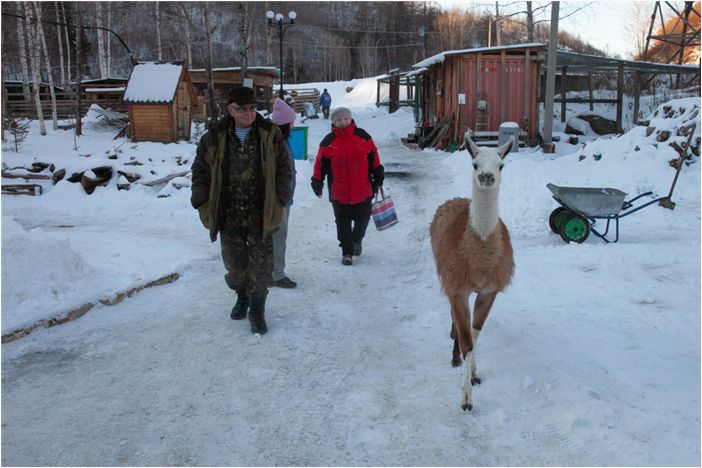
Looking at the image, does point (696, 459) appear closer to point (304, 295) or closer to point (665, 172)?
point (304, 295)

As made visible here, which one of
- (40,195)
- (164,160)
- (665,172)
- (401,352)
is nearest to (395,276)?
(401,352)

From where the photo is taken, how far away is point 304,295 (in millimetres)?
5801

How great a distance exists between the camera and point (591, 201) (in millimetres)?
7156

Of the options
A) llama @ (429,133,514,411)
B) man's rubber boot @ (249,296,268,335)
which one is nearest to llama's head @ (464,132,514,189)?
llama @ (429,133,514,411)

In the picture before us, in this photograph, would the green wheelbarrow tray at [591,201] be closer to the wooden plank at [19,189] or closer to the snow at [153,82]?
the wooden plank at [19,189]

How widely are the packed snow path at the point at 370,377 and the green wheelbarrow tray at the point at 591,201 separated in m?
0.92

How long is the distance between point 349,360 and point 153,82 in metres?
16.4

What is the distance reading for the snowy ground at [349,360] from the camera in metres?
3.10

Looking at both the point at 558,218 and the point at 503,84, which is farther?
the point at 503,84

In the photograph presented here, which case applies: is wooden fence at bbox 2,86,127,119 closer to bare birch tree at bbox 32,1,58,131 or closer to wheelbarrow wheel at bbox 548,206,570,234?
bare birch tree at bbox 32,1,58,131

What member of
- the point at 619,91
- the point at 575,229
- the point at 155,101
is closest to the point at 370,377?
→ the point at 575,229

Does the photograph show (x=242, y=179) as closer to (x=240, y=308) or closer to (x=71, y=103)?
(x=240, y=308)

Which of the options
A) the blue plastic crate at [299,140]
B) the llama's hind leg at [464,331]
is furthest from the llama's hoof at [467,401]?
the blue plastic crate at [299,140]

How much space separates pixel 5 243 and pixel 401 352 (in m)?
3.61
